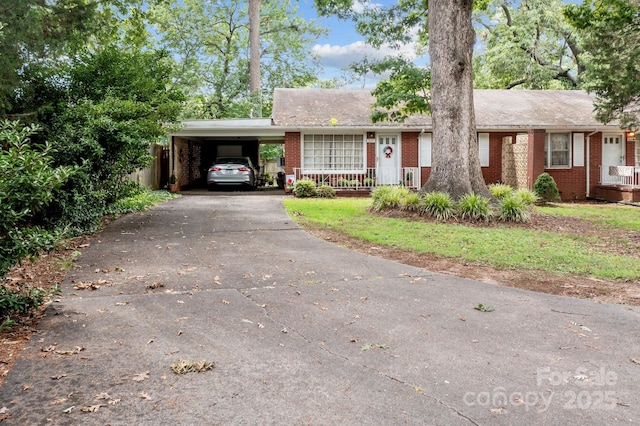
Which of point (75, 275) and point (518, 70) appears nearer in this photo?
point (75, 275)

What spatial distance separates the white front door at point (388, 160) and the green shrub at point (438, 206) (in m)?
8.37

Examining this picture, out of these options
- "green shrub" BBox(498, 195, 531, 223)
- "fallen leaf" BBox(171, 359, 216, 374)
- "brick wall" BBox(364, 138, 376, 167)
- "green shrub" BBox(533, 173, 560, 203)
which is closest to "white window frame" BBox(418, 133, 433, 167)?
"brick wall" BBox(364, 138, 376, 167)

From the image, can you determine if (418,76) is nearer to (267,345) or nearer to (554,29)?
(267,345)

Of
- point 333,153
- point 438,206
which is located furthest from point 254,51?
point 438,206

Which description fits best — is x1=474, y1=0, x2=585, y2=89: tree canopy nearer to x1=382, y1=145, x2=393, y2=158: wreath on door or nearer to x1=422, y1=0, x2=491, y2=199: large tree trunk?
x1=382, y1=145, x2=393, y2=158: wreath on door

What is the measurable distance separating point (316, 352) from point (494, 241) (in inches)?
246

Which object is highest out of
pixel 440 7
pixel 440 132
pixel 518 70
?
pixel 518 70

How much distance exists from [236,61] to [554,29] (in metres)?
20.5

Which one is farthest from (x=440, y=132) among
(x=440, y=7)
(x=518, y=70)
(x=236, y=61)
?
(x=236, y=61)

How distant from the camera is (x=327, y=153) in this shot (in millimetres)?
20453

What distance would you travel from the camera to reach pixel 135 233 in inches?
356

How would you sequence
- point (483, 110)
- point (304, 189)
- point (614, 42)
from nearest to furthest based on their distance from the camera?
point (614, 42) → point (304, 189) → point (483, 110)

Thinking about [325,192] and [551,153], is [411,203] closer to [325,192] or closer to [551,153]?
[325,192]

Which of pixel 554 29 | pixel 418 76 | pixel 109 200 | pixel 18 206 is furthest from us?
pixel 554 29
